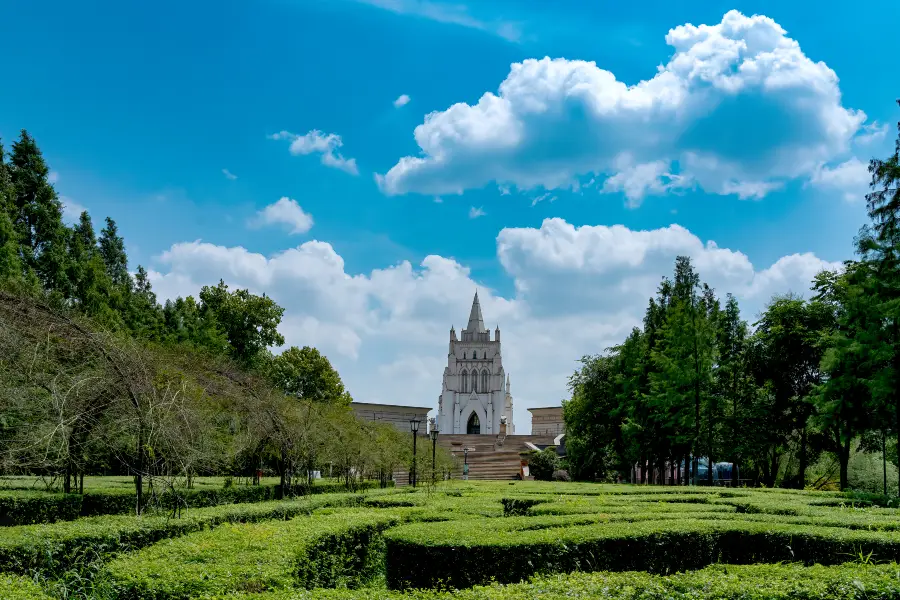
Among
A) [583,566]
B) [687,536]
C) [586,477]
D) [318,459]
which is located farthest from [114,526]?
[586,477]

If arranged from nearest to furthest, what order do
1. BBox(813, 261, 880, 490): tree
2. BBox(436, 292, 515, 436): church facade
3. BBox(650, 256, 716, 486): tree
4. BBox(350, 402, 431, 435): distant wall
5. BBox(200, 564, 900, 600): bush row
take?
BBox(200, 564, 900, 600): bush row → BBox(813, 261, 880, 490): tree → BBox(650, 256, 716, 486): tree → BBox(350, 402, 431, 435): distant wall → BBox(436, 292, 515, 436): church facade

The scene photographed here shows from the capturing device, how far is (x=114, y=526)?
9.10m

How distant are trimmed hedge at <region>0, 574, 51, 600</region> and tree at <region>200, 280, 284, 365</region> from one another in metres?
40.8

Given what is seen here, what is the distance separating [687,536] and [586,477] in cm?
3159

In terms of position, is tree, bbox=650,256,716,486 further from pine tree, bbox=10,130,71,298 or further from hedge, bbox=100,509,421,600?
pine tree, bbox=10,130,71,298

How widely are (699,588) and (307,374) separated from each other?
4736cm

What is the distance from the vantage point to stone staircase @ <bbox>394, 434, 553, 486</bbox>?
4797 cm

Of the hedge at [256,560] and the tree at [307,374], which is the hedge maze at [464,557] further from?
the tree at [307,374]

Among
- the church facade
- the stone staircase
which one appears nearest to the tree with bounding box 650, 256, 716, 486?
the stone staircase

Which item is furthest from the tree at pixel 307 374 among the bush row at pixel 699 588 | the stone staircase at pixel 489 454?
the bush row at pixel 699 588

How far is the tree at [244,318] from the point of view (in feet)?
153

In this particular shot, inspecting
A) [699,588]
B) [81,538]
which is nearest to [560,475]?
[81,538]

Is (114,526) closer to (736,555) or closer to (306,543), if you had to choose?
(306,543)

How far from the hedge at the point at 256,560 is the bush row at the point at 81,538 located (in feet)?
2.09
